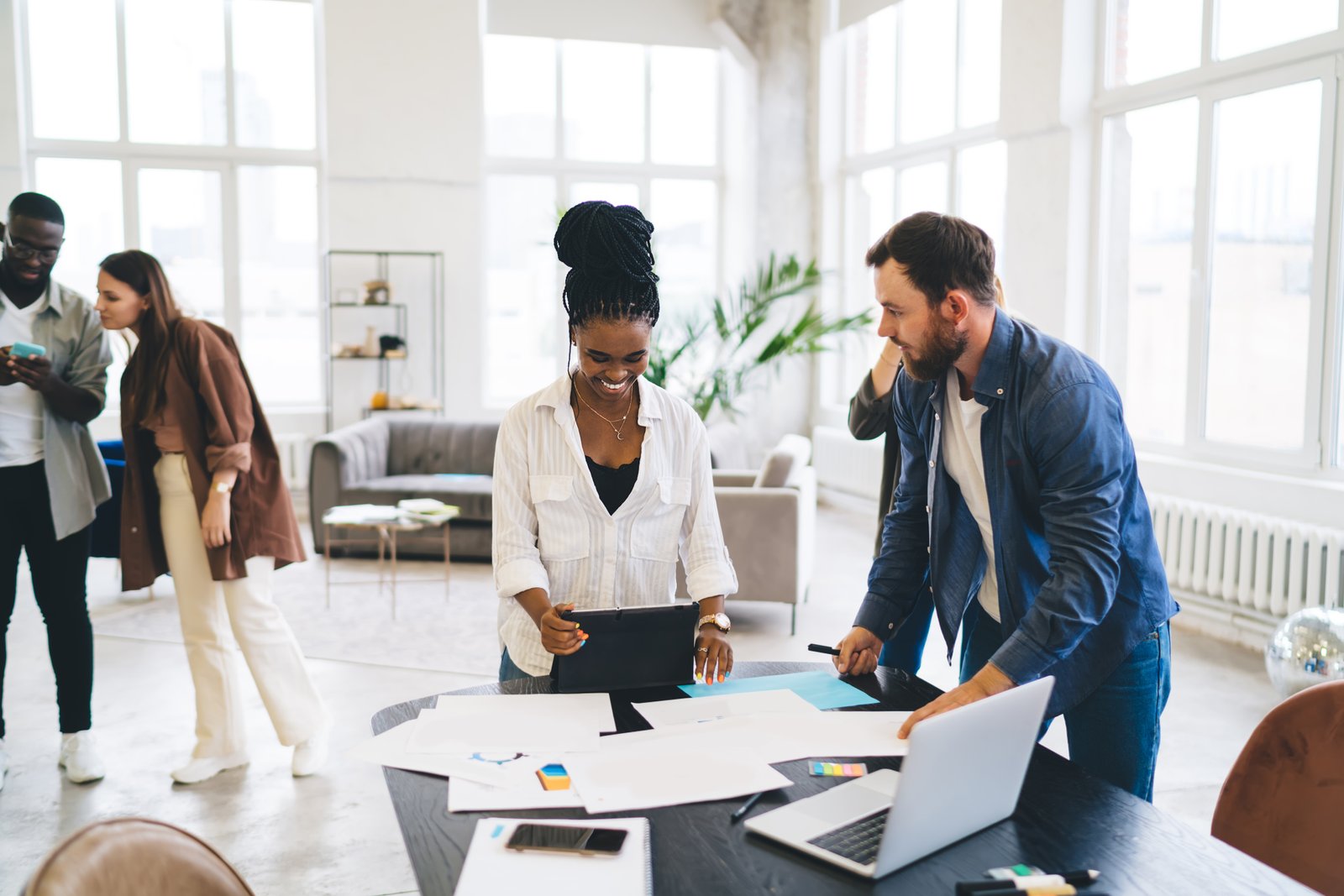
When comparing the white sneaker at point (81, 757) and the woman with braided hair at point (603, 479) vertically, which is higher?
the woman with braided hair at point (603, 479)

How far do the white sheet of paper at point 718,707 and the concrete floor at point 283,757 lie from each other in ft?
4.38

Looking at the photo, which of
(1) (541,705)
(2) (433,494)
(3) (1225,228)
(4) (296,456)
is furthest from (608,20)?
(1) (541,705)

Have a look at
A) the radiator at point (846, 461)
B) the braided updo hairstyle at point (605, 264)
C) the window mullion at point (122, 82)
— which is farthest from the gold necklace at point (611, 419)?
the window mullion at point (122, 82)

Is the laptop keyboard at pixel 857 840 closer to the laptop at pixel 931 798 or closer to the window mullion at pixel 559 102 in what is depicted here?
the laptop at pixel 931 798

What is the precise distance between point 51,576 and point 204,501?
0.53m

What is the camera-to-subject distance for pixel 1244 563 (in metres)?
4.78

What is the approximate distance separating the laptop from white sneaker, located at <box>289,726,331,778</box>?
7.89ft

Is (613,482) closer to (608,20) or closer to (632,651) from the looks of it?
(632,651)

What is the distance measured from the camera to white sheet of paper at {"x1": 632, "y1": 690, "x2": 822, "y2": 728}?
170 centimetres

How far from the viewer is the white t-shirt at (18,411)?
3143 mm

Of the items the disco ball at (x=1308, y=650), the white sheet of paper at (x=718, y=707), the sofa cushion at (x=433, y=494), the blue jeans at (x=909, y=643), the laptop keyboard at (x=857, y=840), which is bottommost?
the disco ball at (x=1308, y=650)

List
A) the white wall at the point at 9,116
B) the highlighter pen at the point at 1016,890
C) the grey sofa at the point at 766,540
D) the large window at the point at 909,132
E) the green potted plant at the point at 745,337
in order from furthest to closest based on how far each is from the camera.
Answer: the white wall at the point at 9,116 → the large window at the point at 909,132 → the green potted plant at the point at 745,337 → the grey sofa at the point at 766,540 → the highlighter pen at the point at 1016,890

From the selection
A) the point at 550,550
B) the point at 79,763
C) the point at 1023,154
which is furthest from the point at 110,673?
the point at 1023,154

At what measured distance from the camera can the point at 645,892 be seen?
3.91ft
